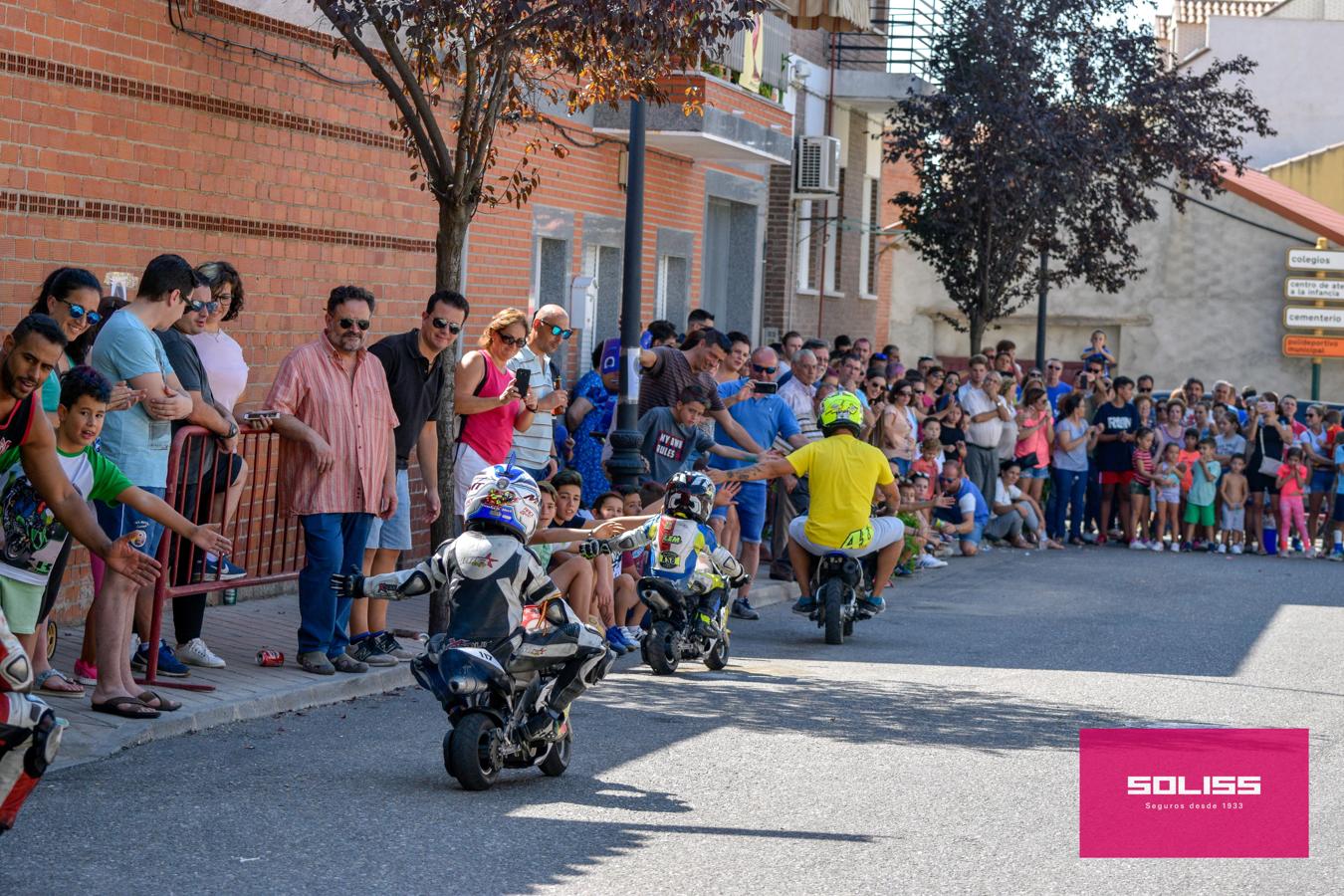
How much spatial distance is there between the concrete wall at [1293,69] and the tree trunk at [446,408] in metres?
44.0

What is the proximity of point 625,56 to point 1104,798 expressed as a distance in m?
5.89

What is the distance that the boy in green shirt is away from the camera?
716cm

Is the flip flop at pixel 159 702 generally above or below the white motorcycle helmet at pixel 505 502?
below

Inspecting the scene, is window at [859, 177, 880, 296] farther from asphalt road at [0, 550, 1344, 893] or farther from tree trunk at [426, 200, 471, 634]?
tree trunk at [426, 200, 471, 634]

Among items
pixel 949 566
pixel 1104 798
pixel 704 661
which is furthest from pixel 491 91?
pixel 949 566

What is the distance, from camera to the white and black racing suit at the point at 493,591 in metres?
7.72

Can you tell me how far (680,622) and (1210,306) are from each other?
33.1m

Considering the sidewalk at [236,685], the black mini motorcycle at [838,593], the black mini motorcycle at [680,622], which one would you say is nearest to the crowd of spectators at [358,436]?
the sidewalk at [236,685]

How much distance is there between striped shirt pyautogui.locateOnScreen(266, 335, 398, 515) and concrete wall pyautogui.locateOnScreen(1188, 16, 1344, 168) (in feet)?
150

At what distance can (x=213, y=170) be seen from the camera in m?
12.8

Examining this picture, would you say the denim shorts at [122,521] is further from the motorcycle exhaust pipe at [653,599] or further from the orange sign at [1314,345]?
the orange sign at [1314,345]

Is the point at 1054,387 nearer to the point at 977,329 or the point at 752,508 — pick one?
the point at 977,329

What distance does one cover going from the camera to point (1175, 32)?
59906mm

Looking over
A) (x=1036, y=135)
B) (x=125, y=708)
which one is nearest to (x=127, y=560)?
(x=125, y=708)
